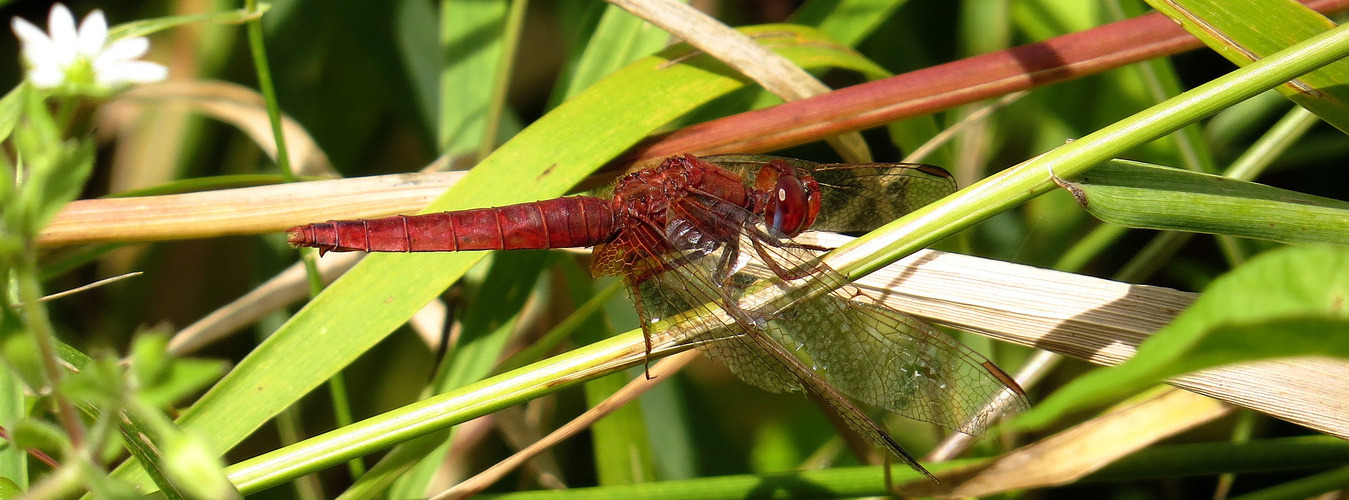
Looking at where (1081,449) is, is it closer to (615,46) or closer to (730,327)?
(730,327)

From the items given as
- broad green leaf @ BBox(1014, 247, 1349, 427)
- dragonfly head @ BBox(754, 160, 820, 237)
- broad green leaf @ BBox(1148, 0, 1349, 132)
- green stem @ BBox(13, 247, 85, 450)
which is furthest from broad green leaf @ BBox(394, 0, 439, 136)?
broad green leaf @ BBox(1014, 247, 1349, 427)

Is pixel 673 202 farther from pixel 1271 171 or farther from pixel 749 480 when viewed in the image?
pixel 1271 171

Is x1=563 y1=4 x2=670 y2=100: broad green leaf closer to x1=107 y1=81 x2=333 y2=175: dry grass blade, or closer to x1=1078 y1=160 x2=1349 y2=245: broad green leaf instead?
x1=107 y1=81 x2=333 y2=175: dry grass blade

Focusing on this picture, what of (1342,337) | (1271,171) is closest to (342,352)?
(1342,337)

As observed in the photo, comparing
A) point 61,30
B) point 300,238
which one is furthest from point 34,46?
point 300,238

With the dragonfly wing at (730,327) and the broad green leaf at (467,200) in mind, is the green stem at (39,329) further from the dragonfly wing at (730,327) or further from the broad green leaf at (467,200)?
the dragonfly wing at (730,327)

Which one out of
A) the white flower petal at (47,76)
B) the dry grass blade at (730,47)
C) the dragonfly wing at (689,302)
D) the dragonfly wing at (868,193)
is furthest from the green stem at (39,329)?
the dragonfly wing at (868,193)
